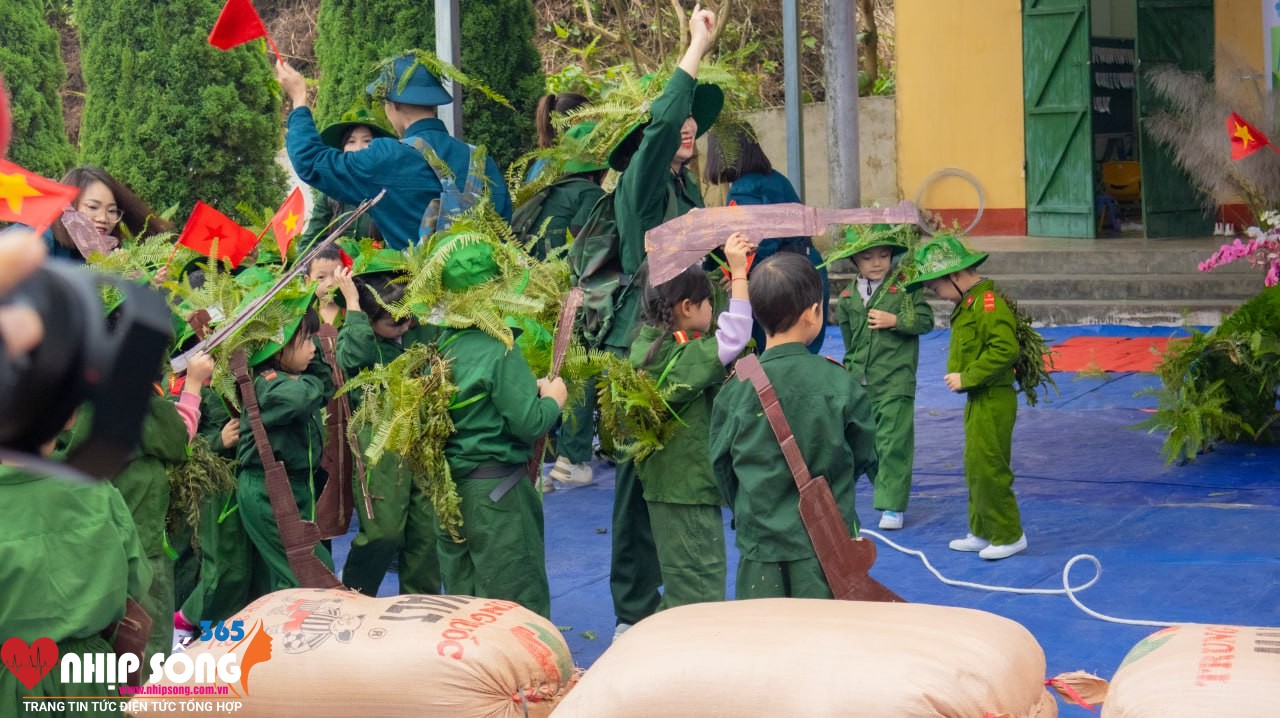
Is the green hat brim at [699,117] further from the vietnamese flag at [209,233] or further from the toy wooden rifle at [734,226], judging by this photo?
the vietnamese flag at [209,233]

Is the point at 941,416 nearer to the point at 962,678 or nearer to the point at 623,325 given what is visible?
the point at 623,325

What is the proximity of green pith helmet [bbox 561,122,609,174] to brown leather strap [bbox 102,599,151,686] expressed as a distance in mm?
2844

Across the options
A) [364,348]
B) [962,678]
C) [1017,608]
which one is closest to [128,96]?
[364,348]

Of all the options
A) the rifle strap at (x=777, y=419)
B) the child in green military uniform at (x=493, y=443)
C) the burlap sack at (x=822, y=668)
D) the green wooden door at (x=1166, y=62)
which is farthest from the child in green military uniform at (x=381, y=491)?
the green wooden door at (x=1166, y=62)

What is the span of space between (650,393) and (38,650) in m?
2.03

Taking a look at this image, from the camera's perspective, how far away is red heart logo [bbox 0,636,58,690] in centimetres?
312

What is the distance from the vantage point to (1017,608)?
5086mm

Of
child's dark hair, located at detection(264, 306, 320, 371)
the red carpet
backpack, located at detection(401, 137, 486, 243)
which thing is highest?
backpack, located at detection(401, 137, 486, 243)

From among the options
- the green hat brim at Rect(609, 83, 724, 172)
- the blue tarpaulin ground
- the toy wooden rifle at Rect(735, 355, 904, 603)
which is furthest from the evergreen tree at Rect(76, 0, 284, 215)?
the toy wooden rifle at Rect(735, 355, 904, 603)

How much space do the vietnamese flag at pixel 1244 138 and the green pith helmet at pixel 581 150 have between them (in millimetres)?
3478

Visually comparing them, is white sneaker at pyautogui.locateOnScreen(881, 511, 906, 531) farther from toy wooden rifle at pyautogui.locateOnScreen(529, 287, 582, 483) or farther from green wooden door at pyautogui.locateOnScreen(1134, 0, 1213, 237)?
green wooden door at pyautogui.locateOnScreen(1134, 0, 1213, 237)

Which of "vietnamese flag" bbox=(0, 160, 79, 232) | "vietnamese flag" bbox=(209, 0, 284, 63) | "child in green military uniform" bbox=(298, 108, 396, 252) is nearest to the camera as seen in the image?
"vietnamese flag" bbox=(0, 160, 79, 232)

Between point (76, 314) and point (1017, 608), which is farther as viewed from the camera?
point (1017, 608)

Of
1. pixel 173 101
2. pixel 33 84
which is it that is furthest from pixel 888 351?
pixel 33 84
